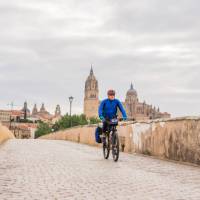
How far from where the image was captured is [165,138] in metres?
12.7

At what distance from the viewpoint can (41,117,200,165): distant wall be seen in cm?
1087

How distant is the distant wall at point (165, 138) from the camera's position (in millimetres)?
10867

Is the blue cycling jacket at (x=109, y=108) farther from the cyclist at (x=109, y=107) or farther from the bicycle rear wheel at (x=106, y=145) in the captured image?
the bicycle rear wheel at (x=106, y=145)

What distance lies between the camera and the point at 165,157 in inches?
501

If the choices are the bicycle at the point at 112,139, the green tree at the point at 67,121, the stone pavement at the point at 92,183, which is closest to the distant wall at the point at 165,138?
the bicycle at the point at 112,139

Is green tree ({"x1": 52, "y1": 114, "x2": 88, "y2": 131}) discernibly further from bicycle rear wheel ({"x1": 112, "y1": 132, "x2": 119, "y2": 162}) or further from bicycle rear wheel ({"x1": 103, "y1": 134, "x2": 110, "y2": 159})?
bicycle rear wheel ({"x1": 112, "y1": 132, "x2": 119, "y2": 162})

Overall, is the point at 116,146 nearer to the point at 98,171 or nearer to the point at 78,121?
the point at 98,171

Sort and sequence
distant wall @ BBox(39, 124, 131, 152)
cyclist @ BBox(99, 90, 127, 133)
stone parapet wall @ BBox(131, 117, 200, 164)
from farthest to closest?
distant wall @ BBox(39, 124, 131, 152) < cyclist @ BBox(99, 90, 127, 133) < stone parapet wall @ BBox(131, 117, 200, 164)

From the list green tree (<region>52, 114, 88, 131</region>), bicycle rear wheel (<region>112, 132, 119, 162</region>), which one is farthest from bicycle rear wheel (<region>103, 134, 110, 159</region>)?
green tree (<region>52, 114, 88, 131</region>)

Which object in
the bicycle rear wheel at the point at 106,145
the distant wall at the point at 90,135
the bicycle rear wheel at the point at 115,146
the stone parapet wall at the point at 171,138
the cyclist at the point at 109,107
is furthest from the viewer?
the distant wall at the point at 90,135

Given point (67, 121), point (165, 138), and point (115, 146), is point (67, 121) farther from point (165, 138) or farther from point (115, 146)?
point (115, 146)

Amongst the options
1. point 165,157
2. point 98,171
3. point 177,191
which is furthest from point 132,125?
point 177,191

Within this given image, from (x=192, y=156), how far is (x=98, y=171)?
9.63ft

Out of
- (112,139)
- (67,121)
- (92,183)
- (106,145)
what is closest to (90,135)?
(106,145)
